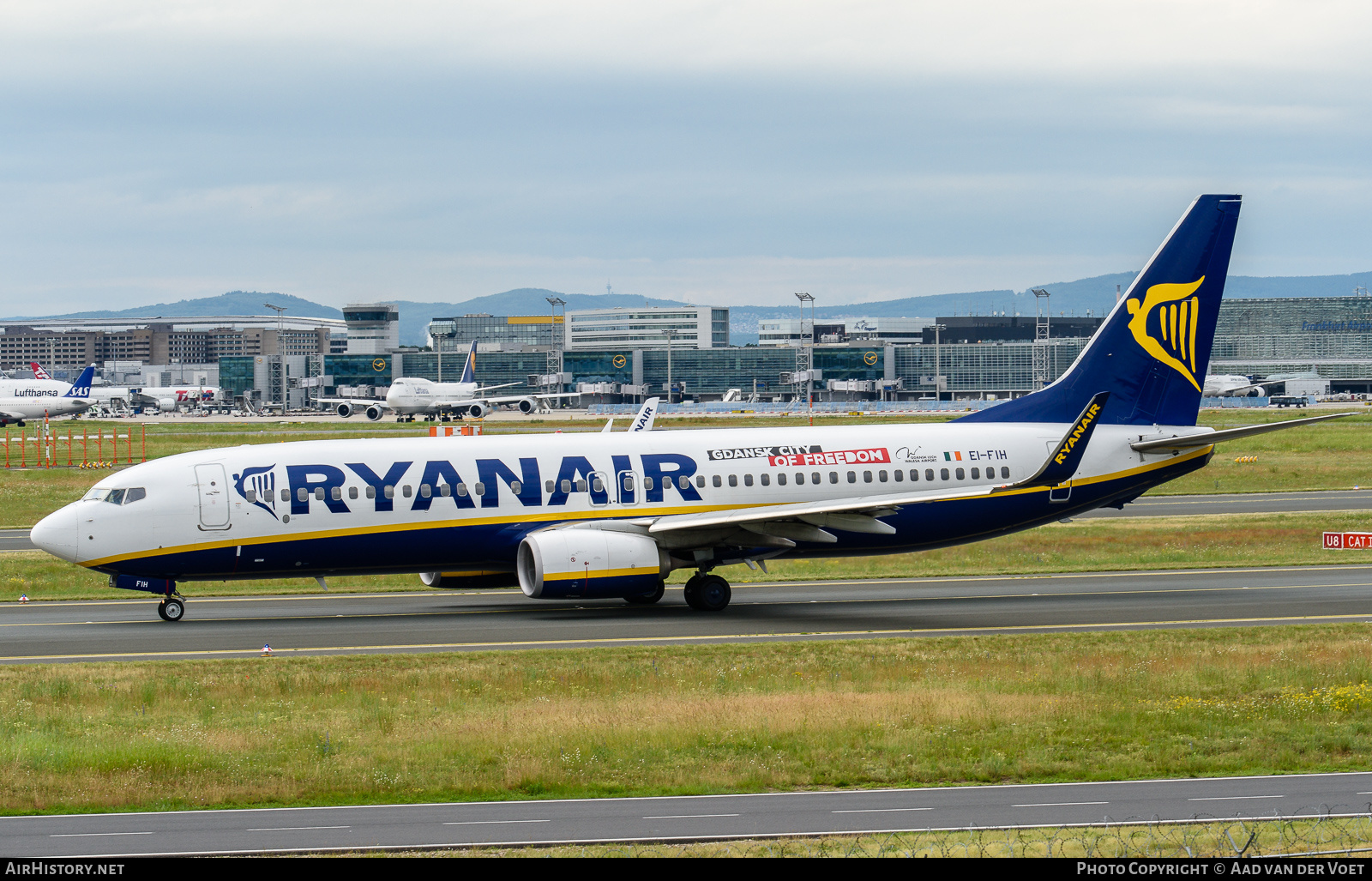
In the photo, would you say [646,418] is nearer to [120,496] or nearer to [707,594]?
[707,594]

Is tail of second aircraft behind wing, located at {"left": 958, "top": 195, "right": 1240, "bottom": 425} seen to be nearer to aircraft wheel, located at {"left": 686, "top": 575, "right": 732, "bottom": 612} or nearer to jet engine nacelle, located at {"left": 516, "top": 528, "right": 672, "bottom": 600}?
aircraft wheel, located at {"left": 686, "top": 575, "right": 732, "bottom": 612}

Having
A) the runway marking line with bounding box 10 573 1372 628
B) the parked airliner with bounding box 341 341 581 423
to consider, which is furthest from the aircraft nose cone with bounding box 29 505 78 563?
the parked airliner with bounding box 341 341 581 423

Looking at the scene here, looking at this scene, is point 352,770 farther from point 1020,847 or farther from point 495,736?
point 1020,847

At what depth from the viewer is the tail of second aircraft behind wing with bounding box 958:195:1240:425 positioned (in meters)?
41.0

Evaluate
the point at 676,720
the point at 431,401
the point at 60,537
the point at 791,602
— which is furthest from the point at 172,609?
the point at 431,401

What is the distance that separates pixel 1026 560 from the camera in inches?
1810

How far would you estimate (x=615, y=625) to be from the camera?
34094 millimetres

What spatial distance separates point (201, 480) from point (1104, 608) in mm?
22994

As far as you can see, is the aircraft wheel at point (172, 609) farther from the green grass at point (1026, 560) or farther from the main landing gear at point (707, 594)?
the main landing gear at point (707, 594)

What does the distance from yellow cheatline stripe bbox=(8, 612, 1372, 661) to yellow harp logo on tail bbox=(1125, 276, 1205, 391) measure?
10.2 meters

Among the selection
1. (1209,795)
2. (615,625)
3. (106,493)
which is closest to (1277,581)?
(615,625)

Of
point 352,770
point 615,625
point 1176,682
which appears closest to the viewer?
point 352,770

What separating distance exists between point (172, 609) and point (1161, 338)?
28723 millimetres

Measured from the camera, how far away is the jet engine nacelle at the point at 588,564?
3381 cm
